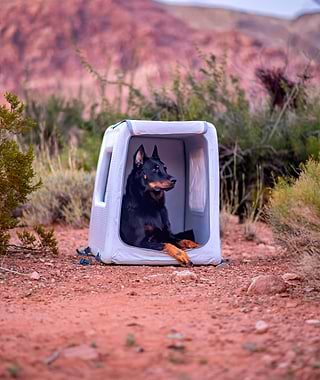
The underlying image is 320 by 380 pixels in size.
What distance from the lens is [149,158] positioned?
7.95 metres

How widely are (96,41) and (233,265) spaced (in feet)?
128

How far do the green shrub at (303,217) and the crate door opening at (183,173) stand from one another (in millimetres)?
1030

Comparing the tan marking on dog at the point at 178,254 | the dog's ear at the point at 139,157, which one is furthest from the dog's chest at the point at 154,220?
the dog's ear at the point at 139,157

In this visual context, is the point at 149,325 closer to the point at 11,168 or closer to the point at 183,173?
the point at 11,168

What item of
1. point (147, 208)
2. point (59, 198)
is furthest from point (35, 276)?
point (59, 198)

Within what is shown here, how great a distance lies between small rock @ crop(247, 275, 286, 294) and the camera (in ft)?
19.2

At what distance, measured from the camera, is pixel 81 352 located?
14.3ft

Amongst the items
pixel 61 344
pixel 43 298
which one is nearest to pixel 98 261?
pixel 43 298

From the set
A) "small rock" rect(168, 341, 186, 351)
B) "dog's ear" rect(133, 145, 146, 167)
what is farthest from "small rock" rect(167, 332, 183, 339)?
"dog's ear" rect(133, 145, 146, 167)

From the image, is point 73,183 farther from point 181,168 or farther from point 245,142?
point 181,168

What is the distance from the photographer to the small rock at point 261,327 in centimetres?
476

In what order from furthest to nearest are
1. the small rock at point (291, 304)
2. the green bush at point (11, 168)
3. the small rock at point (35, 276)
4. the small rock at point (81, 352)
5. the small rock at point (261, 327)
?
the green bush at point (11, 168) < the small rock at point (35, 276) < the small rock at point (291, 304) < the small rock at point (261, 327) < the small rock at point (81, 352)

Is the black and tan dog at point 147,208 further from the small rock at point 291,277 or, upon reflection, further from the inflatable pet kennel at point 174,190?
the small rock at point 291,277

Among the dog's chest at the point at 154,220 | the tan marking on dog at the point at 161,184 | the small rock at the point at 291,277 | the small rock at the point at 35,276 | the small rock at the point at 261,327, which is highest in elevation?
the tan marking on dog at the point at 161,184
